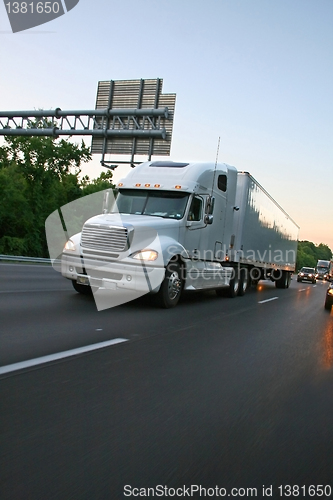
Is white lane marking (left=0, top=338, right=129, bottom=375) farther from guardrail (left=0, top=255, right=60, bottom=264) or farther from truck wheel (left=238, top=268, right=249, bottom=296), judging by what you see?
guardrail (left=0, top=255, right=60, bottom=264)

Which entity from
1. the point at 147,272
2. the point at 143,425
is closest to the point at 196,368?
the point at 143,425

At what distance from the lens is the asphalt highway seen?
2766mm

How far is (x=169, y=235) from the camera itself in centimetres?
1041

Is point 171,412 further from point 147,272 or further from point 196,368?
point 147,272

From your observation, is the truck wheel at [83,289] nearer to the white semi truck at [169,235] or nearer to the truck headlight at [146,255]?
the white semi truck at [169,235]

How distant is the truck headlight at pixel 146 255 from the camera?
9594mm

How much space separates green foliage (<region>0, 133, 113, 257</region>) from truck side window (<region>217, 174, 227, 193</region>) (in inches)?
1183

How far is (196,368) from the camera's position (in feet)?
18.1

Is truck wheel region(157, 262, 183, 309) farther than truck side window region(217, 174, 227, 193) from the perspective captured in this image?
No

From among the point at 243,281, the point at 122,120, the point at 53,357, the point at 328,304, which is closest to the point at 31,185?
the point at 122,120

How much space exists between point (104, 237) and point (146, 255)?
3.28 ft

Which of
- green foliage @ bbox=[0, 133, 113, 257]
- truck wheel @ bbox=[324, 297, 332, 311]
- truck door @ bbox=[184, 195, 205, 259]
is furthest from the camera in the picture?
green foliage @ bbox=[0, 133, 113, 257]

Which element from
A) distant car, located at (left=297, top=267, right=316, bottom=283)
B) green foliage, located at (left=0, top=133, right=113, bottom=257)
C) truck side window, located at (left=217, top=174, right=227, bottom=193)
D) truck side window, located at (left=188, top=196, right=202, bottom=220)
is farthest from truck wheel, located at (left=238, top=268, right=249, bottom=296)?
distant car, located at (left=297, top=267, right=316, bottom=283)

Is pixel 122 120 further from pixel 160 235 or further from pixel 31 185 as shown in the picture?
pixel 31 185
